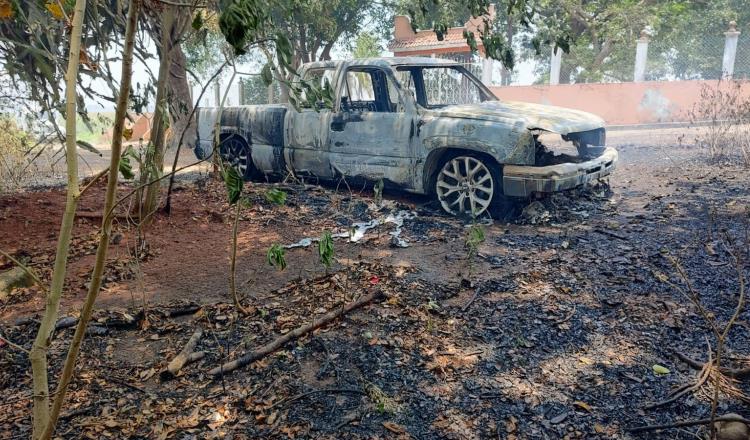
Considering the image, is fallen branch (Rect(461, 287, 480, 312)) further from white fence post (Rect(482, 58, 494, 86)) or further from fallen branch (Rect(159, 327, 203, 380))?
white fence post (Rect(482, 58, 494, 86))

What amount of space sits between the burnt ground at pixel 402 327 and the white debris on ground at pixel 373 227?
5.4 inches

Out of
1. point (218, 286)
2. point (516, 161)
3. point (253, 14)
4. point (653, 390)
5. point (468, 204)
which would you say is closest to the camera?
point (253, 14)

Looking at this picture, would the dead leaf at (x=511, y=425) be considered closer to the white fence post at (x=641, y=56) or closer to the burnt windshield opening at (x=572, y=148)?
the burnt windshield opening at (x=572, y=148)

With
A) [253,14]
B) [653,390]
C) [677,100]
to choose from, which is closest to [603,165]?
[653,390]

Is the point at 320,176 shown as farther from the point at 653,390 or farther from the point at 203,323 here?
the point at 653,390

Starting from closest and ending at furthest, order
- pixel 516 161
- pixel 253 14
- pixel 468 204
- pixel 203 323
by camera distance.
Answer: pixel 253 14
pixel 203 323
pixel 516 161
pixel 468 204

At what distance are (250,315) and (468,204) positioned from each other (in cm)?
320

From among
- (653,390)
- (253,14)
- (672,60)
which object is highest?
(672,60)

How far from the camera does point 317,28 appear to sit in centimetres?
1648

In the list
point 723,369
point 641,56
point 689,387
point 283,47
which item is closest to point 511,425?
point 689,387

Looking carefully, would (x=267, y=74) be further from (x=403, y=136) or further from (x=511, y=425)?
(x=403, y=136)

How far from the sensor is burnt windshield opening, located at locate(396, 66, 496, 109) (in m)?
6.50

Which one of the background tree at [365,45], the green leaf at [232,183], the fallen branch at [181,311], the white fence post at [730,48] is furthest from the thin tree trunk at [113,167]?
the white fence post at [730,48]

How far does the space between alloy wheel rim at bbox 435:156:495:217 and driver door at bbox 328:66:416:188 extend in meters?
0.41
